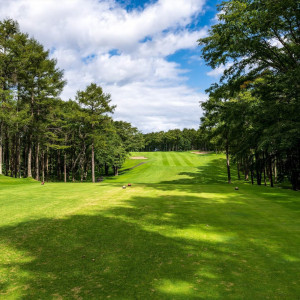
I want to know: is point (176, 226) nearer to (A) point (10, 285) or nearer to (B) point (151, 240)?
(B) point (151, 240)

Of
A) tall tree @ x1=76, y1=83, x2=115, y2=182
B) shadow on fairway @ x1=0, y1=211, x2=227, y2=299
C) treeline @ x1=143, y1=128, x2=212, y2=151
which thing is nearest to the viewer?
shadow on fairway @ x1=0, y1=211, x2=227, y2=299

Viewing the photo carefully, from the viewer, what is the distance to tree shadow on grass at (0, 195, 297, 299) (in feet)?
10.9

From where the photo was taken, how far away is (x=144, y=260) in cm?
431

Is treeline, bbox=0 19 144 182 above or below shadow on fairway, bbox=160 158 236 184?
above

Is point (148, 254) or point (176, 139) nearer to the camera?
point (148, 254)

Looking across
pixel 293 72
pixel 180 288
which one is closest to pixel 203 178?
pixel 293 72

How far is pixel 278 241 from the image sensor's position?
17.6ft

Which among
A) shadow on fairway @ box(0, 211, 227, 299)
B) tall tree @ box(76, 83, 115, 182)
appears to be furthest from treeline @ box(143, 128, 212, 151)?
shadow on fairway @ box(0, 211, 227, 299)

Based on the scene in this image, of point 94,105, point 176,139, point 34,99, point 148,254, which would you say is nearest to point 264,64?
point 148,254

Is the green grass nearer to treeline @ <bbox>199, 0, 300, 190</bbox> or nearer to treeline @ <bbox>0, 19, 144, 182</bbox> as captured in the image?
treeline @ <bbox>199, 0, 300, 190</bbox>

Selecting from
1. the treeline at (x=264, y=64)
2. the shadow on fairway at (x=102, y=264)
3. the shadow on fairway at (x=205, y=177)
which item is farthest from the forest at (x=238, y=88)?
the shadow on fairway at (x=102, y=264)

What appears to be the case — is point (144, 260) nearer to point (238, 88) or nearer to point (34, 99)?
point (238, 88)

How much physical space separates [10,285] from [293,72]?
641 inches

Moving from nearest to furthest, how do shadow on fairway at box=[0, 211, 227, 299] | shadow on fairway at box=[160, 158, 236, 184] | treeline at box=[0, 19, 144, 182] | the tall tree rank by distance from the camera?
shadow on fairway at box=[0, 211, 227, 299] → treeline at box=[0, 19, 144, 182] → the tall tree → shadow on fairway at box=[160, 158, 236, 184]
